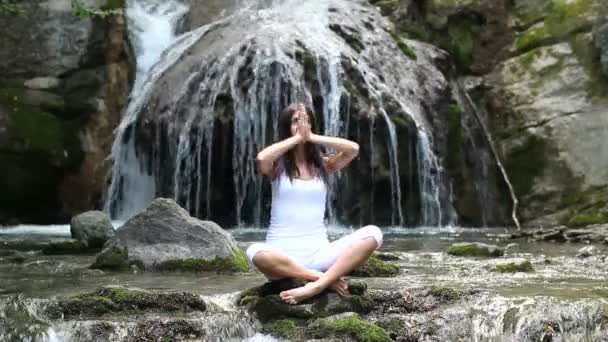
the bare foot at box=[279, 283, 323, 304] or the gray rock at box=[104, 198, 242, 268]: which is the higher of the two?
the gray rock at box=[104, 198, 242, 268]

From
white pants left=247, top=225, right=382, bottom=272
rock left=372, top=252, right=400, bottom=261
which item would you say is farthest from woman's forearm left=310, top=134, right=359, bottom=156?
rock left=372, top=252, right=400, bottom=261

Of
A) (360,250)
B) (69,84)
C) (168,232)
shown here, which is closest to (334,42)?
(69,84)

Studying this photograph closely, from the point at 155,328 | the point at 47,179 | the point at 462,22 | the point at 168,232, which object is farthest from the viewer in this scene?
the point at 462,22

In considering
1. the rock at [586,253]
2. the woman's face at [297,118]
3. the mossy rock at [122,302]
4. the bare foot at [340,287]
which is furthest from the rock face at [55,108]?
the bare foot at [340,287]

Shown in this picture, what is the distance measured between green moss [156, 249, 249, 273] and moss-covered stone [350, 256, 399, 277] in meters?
1.36

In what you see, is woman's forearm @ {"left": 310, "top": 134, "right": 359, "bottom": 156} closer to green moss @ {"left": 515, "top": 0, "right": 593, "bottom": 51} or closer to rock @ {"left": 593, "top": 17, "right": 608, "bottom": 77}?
rock @ {"left": 593, "top": 17, "right": 608, "bottom": 77}

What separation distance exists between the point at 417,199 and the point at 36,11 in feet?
28.7

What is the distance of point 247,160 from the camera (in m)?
17.2

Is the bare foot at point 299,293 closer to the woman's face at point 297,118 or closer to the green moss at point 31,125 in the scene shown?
the woman's face at point 297,118

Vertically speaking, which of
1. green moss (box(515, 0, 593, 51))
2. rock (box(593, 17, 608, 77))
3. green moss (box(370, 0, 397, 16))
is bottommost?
rock (box(593, 17, 608, 77))

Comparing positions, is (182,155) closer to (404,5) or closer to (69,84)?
(69,84)

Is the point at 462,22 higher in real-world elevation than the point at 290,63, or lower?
higher

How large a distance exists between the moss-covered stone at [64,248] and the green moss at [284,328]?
5.98 m

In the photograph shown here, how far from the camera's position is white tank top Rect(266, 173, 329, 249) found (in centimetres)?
663
